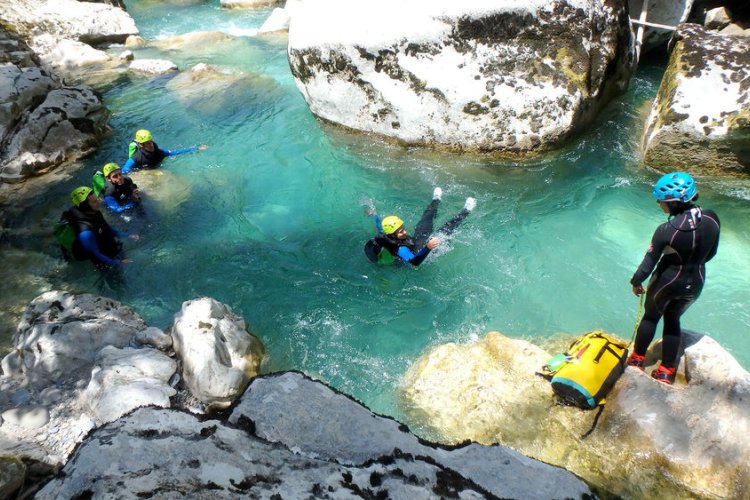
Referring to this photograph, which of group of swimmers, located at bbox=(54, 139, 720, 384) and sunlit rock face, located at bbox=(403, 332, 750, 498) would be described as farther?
group of swimmers, located at bbox=(54, 139, 720, 384)

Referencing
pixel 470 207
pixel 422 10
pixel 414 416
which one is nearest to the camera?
pixel 414 416

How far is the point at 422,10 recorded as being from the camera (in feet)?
27.0

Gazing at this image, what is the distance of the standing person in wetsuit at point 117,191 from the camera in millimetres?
7711

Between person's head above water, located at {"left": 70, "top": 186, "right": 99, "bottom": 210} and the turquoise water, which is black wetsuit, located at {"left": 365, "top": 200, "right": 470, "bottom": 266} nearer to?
the turquoise water

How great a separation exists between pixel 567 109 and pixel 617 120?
1.77 meters

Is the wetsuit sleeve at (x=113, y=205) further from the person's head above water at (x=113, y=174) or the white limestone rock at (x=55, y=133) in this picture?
the white limestone rock at (x=55, y=133)

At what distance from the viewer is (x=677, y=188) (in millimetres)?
3844

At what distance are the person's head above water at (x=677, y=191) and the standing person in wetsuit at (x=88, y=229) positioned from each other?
665 centimetres

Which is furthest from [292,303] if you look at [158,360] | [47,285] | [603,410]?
[603,410]

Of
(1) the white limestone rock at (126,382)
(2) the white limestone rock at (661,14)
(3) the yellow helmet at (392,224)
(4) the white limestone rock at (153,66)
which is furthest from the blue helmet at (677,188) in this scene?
(4) the white limestone rock at (153,66)

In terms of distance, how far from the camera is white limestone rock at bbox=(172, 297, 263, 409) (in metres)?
4.76

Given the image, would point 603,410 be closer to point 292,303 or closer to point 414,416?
point 414,416

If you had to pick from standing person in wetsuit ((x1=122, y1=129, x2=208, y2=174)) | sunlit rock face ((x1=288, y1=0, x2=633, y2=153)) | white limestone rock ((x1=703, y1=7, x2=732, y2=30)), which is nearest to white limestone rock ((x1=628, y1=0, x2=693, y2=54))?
white limestone rock ((x1=703, y1=7, x2=732, y2=30))

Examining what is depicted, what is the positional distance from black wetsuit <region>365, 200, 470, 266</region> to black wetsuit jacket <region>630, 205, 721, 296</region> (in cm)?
283
